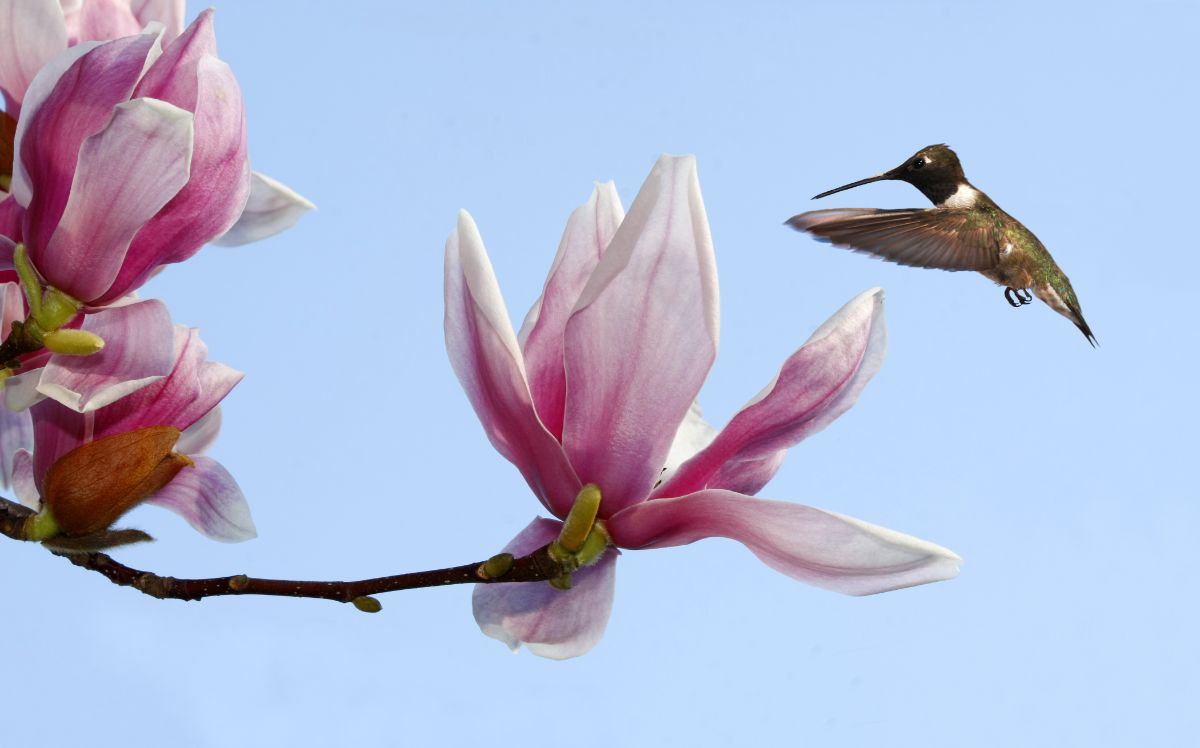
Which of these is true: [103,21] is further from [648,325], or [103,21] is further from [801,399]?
[801,399]

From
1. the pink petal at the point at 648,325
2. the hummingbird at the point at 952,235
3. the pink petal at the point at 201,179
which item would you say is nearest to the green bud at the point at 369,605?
the pink petal at the point at 648,325

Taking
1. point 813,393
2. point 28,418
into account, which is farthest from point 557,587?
point 28,418

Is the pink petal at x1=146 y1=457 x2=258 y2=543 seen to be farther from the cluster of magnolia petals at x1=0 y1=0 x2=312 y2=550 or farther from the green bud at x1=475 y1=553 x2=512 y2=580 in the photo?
the green bud at x1=475 y1=553 x2=512 y2=580

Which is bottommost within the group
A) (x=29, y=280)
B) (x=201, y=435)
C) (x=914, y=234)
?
(x=201, y=435)

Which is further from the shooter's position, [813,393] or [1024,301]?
[1024,301]

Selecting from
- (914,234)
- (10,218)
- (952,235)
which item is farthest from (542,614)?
(952,235)

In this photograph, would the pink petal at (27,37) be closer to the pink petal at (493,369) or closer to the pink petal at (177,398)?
the pink petal at (177,398)

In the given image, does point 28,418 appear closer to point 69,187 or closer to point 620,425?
point 69,187
